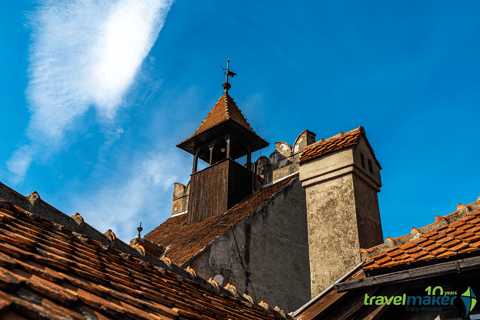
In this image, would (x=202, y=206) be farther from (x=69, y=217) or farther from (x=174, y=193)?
(x=69, y=217)

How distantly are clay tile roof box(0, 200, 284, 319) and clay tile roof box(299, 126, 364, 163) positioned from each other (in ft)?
12.2

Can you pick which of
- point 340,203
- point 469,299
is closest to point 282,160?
point 340,203

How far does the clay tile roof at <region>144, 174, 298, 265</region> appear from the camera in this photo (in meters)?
10.2

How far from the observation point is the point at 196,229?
12930 millimetres

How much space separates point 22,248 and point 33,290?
2.30 ft

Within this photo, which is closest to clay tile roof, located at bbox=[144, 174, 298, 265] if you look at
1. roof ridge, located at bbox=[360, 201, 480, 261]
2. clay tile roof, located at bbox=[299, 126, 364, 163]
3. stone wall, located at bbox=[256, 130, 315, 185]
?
stone wall, located at bbox=[256, 130, 315, 185]

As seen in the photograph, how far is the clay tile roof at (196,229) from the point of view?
10.2 meters

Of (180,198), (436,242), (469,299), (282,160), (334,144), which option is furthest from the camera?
(180,198)

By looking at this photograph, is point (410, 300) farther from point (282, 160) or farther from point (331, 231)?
point (282, 160)

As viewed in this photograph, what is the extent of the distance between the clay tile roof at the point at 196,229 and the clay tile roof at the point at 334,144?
3503mm

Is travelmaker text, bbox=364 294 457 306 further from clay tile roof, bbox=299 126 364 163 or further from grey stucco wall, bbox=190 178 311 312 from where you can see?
grey stucco wall, bbox=190 178 311 312

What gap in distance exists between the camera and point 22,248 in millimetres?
2408

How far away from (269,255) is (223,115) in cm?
703

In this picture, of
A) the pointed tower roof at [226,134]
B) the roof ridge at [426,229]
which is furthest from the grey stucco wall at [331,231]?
the pointed tower roof at [226,134]
